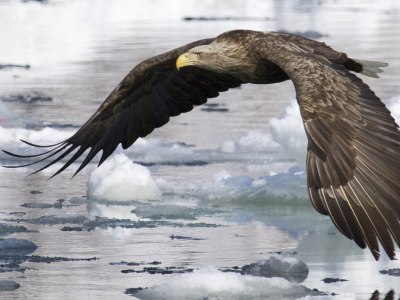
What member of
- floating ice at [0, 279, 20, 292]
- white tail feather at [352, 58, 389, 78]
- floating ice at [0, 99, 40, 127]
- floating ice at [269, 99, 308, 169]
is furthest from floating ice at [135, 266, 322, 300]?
floating ice at [0, 99, 40, 127]

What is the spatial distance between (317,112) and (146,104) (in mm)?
2199

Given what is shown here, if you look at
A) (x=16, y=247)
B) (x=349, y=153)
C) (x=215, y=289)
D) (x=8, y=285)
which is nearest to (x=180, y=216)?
(x=16, y=247)

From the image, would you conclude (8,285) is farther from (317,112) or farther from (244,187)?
(244,187)

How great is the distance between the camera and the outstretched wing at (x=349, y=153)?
4.40 metres

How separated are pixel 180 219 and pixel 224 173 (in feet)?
4.05

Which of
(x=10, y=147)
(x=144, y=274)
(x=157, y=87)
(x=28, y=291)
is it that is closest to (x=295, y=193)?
(x=157, y=87)

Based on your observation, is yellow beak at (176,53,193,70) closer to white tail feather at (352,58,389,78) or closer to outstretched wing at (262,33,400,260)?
outstretched wing at (262,33,400,260)

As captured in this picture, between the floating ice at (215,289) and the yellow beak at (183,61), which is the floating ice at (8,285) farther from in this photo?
the yellow beak at (183,61)

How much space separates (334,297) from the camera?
5312mm

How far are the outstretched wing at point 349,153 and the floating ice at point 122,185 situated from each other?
2807 mm

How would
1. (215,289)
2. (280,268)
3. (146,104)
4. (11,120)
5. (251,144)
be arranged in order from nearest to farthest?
(215,289)
(280,268)
(146,104)
(251,144)
(11,120)

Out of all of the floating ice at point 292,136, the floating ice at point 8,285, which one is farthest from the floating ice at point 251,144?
the floating ice at point 8,285

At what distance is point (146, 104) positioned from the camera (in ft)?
22.2

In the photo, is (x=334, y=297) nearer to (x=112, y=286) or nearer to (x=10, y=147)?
(x=112, y=286)
